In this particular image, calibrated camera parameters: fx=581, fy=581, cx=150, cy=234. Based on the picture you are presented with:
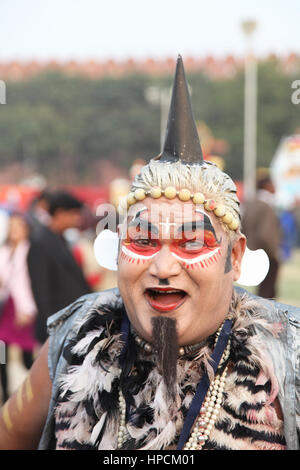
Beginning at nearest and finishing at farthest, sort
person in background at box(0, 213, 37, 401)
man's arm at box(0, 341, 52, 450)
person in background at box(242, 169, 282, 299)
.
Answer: man's arm at box(0, 341, 52, 450)
person in background at box(0, 213, 37, 401)
person in background at box(242, 169, 282, 299)

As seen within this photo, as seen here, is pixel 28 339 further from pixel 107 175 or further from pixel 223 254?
pixel 107 175

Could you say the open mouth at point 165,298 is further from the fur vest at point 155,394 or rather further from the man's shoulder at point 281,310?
the man's shoulder at point 281,310

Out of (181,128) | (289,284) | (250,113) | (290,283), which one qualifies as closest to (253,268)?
(181,128)

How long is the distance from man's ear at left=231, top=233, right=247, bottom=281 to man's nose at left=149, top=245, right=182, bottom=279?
26 cm

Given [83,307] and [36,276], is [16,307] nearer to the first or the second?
[36,276]

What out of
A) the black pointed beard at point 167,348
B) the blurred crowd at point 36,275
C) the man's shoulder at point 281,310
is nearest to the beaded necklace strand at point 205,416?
the black pointed beard at point 167,348

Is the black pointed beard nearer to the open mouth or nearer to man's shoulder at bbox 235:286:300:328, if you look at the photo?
the open mouth

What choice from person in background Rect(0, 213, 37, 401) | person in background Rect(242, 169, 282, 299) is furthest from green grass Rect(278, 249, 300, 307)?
person in background Rect(0, 213, 37, 401)

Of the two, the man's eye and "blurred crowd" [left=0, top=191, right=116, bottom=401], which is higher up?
the man's eye

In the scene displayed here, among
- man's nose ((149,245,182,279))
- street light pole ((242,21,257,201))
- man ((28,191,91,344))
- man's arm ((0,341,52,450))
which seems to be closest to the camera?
man's nose ((149,245,182,279))

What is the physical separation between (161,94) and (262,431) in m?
43.1

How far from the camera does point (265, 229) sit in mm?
7578

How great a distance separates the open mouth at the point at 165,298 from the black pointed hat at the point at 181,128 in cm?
Result: 42

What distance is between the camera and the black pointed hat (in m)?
1.84
